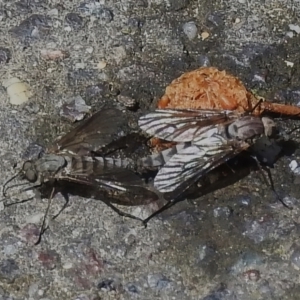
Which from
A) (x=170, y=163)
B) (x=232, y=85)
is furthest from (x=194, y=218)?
(x=232, y=85)

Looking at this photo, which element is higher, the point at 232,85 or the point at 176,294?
the point at 232,85

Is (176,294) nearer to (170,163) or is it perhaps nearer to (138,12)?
(170,163)

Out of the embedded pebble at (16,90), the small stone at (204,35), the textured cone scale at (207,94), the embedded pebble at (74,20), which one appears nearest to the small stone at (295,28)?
the small stone at (204,35)

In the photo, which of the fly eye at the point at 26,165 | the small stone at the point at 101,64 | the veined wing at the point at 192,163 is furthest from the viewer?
the small stone at the point at 101,64

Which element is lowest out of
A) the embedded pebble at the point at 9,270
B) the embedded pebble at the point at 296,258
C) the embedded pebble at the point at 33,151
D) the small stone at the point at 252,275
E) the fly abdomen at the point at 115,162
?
the embedded pebble at the point at 9,270

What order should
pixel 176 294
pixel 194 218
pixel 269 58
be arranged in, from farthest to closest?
pixel 269 58 → pixel 194 218 → pixel 176 294

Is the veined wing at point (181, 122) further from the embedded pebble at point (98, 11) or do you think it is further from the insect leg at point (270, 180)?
the embedded pebble at point (98, 11)
